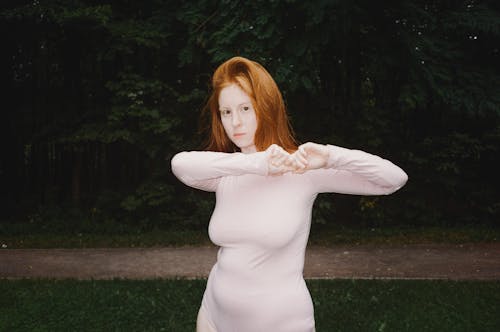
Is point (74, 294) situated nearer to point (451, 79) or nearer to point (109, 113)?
point (109, 113)

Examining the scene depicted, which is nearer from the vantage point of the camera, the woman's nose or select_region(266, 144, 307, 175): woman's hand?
select_region(266, 144, 307, 175): woman's hand

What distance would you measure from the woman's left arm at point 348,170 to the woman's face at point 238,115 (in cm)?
30

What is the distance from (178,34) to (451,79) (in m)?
4.40

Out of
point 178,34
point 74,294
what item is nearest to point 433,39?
point 178,34

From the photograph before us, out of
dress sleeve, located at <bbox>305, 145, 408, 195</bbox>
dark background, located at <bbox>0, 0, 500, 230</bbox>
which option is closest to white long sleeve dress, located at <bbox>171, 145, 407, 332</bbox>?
dress sleeve, located at <bbox>305, 145, 408, 195</bbox>

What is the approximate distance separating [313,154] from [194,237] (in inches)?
256

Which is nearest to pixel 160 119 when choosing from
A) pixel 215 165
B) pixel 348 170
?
pixel 215 165

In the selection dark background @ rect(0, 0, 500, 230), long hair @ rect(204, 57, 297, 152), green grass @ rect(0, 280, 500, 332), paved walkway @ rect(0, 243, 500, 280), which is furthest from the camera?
dark background @ rect(0, 0, 500, 230)

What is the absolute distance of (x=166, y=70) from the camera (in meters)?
8.95

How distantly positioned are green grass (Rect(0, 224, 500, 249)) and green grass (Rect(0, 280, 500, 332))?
2.02m

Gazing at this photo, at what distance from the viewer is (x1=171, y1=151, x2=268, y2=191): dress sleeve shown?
157 cm

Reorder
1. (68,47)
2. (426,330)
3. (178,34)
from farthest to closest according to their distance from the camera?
(68,47) → (178,34) → (426,330)

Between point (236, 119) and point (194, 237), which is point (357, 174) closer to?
point (236, 119)

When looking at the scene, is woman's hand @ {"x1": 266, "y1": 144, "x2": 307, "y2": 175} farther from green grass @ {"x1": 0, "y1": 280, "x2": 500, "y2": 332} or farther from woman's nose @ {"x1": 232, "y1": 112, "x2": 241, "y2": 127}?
green grass @ {"x1": 0, "y1": 280, "x2": 500, "y2": 332}
